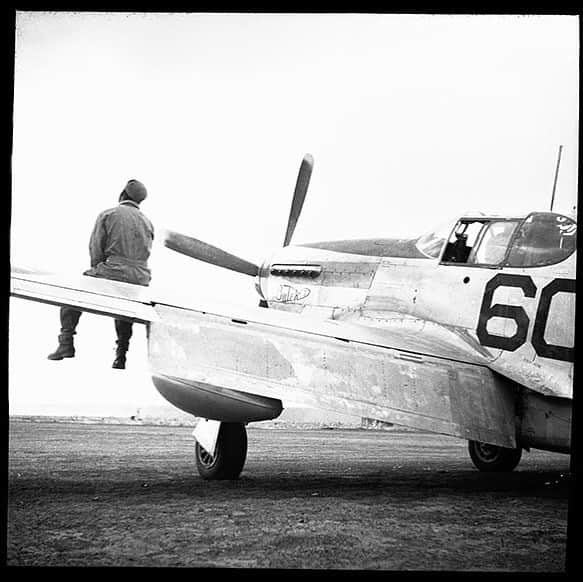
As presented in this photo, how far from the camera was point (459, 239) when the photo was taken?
18.5 ft

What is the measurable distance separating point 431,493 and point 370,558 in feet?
4.29

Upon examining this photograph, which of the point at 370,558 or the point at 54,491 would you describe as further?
the point at 54,491

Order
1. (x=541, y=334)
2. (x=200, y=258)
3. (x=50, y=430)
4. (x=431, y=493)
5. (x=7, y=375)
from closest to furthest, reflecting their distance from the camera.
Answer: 1. (x=7, y=375)
2. (x=541, y=334)
3. (x=431, y=493)
4. (x=200, y=258)
5. (x=50, y=430)

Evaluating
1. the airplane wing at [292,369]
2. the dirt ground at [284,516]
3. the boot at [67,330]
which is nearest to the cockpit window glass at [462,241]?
the airplane wing at [292,369]

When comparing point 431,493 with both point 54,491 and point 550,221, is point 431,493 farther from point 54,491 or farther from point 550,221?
point 54,491

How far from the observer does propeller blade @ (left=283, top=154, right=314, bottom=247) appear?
21.7 feet

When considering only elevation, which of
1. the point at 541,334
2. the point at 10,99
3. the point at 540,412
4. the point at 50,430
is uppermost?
the point at 10,99

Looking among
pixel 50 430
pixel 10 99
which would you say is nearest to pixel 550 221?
pixel 10 99

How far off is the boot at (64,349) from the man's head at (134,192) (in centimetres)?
100

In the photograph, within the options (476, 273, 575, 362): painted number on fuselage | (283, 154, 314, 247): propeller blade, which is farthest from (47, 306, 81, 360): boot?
(476, 273, 575, 362): painted number on fuselage

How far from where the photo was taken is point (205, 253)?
7.10 meters

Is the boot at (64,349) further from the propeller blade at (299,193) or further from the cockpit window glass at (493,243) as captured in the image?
the cockpit window glass at (493,243)

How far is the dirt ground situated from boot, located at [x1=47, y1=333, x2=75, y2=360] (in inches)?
33.2

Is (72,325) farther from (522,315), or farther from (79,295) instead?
(522,315)
